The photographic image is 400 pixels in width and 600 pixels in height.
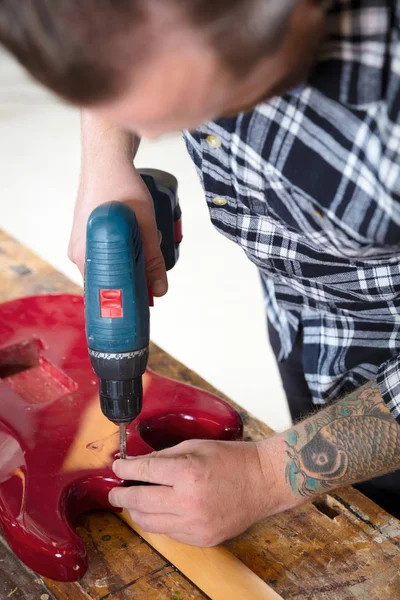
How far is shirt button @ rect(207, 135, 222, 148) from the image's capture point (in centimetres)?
90

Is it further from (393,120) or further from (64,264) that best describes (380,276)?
(64,264)

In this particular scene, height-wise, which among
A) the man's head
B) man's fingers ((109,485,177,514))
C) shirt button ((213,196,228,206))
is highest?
the man's head

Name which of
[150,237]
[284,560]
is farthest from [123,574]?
[150,237]

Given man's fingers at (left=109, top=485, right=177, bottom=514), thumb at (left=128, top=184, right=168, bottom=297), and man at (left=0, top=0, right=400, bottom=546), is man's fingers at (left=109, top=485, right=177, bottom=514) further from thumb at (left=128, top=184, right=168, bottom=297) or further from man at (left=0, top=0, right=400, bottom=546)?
thumb at (left=128, top=184, right=168, bottom=297)

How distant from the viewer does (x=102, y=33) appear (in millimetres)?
542

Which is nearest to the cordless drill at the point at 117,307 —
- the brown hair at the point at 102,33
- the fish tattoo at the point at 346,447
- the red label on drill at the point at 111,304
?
the red label on drill at the point at 111,304

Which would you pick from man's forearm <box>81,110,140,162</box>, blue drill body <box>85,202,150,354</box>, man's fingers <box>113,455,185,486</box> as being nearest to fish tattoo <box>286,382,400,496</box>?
man's fingers <box>113,455,185,486</box>

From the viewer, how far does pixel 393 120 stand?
0.70m

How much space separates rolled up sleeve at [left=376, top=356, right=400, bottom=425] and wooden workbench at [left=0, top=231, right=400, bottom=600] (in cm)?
18

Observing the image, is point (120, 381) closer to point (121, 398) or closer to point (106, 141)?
point (121, 398)

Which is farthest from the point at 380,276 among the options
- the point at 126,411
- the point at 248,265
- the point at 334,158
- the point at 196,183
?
the point at 196,183

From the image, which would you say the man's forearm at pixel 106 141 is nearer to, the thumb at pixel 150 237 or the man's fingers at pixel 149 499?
the thumb at pixel 150 237

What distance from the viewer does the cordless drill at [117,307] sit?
914mm

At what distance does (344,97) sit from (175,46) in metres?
0.23
